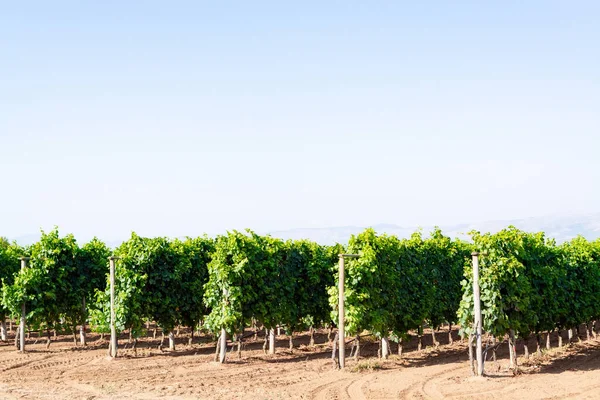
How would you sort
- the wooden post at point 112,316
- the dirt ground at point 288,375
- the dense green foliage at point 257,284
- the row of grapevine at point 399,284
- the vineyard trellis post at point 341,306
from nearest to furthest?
the dirt ground at point 288,375
the vineyard trellis post at point 341,306
the row of grapevine at point 399,284
the dense green foliage at point 257,284
the wooden post at point 112,316

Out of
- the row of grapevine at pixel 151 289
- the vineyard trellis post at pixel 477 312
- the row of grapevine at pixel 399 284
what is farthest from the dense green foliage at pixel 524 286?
the row of grapevine at pixel 151 289

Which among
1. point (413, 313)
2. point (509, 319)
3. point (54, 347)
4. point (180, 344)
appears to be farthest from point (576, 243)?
point (54, 347)

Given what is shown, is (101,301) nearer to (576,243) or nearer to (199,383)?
(199,383)

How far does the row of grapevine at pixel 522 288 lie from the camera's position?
19594 mm

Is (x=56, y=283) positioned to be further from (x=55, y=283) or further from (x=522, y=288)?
(x=522, y=288)

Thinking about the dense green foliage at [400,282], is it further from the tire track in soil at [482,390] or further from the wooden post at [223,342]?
the wooden post at [223,342]

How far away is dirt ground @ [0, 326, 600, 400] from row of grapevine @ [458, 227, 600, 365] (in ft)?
4.71

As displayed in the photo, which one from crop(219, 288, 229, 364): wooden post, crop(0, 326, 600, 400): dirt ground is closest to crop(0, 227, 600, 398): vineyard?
crop(219, 288, 229, 364): wooden post

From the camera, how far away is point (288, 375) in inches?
802

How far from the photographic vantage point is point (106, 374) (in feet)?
68.9

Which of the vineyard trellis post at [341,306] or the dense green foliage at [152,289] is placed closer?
the vineyard trellis post at [341,306]

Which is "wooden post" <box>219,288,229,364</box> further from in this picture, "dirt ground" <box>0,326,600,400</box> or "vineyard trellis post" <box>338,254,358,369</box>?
"vineyard trellis post" <box>338,254,358,369</box>

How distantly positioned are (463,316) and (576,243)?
1310 centimetres

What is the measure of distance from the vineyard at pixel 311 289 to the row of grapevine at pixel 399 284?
52mm
